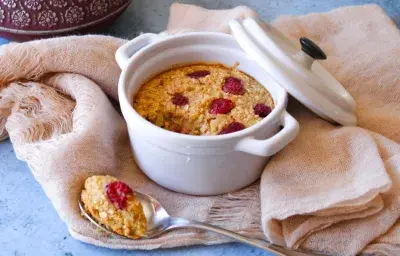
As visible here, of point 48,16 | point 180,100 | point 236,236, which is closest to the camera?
point 236,236

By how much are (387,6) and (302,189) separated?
0.63m

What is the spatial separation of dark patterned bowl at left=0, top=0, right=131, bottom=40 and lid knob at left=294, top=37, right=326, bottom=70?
37 centimetres

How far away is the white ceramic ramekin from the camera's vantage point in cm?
78

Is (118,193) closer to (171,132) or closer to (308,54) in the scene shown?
(171,132)

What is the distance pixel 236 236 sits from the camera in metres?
0.76

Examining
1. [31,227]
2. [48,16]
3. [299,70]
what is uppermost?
[299,70]

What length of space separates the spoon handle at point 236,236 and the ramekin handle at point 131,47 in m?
0.24

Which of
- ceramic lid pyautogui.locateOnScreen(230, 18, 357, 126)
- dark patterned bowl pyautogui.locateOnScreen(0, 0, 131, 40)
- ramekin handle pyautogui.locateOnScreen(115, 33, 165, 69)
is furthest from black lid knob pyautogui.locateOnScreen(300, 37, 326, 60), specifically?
dark patterned bowl pyautogui.locateOnScreen(0, 0, 131, 40)

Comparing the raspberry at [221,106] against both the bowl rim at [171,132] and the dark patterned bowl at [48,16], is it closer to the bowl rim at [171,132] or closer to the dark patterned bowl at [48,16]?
the bowl rim at [171,132]

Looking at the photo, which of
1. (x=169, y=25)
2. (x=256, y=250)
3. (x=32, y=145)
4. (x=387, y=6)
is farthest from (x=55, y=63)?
(x=387, y=6)

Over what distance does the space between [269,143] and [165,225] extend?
0.16m

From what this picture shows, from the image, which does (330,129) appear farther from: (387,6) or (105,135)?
(387,6)

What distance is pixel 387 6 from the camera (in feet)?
4.15

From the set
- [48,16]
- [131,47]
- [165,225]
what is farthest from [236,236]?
[48,16]
